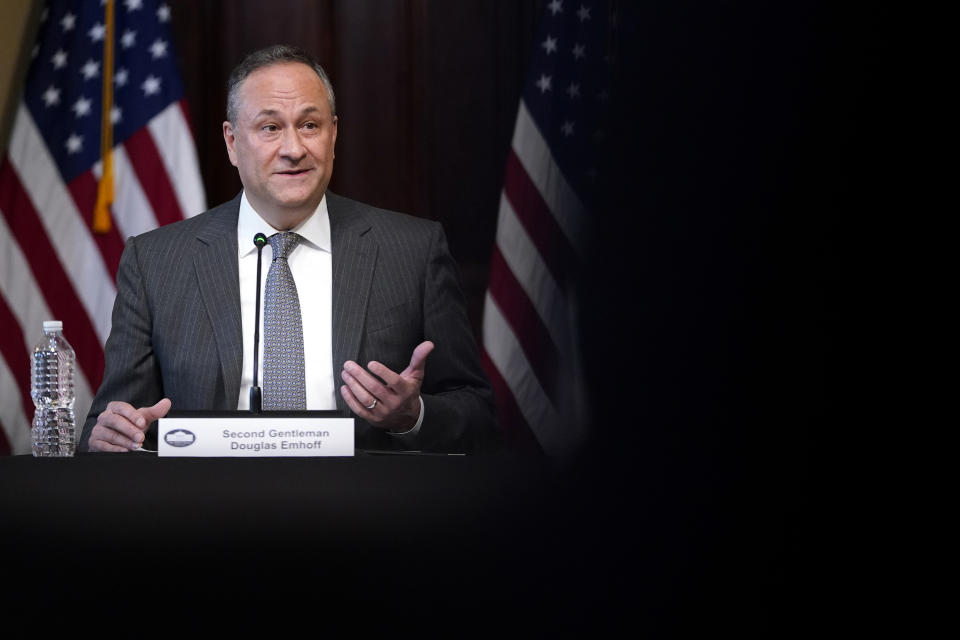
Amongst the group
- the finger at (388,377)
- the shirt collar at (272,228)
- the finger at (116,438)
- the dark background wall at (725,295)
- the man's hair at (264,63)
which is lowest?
the dark background wall at (725,295)

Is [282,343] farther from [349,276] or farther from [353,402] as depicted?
[353,402]

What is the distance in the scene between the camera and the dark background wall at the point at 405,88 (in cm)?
317

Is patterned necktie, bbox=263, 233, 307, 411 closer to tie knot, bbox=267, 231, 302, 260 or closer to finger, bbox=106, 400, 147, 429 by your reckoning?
tie knot, bbox=267, 231, 302, 260

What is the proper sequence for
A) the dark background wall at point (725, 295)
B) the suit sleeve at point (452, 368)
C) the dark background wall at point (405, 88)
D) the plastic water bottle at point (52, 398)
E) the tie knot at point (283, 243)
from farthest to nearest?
1. the dark background wall at point (405, 88)
2. the tie knot at point (283, 243)
3. the suit sleeve at point (452, 368)
4. the plastic water bottle at point (52, 398)
5. the dark background wall at point (725, 295)

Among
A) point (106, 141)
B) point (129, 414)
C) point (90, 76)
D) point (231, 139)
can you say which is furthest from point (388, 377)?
point (90, 76)

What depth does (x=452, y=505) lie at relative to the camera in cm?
55

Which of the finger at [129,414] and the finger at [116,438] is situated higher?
the finger at [129,414]

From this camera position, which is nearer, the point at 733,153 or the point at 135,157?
the point at 733,153

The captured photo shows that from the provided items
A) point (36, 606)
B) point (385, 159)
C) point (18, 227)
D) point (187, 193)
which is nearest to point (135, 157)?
point (187, 193)

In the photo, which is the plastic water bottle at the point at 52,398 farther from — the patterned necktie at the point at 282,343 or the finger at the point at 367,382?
the finger at the point at 367,382

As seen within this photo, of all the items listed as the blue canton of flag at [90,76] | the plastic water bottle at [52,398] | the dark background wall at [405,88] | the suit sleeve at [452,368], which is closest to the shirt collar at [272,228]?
the suit sleeve at [452,368]

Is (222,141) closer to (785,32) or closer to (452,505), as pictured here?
(452,505)

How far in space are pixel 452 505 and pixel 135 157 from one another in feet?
8.45

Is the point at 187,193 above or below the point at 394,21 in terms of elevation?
below
